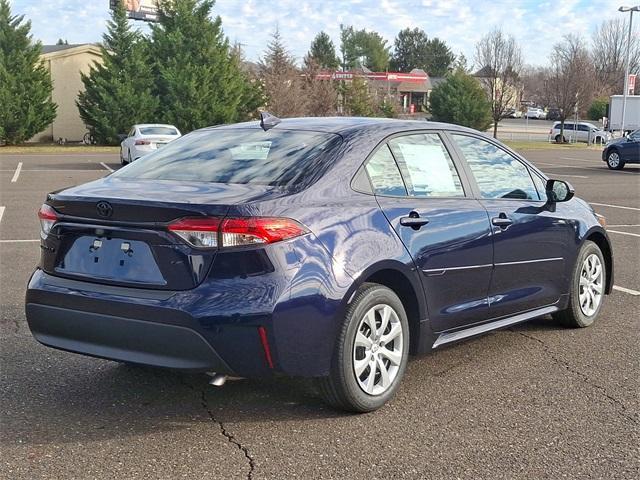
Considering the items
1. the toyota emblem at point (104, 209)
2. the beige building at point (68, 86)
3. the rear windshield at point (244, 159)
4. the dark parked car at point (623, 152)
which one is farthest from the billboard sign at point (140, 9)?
the toyota emblem at point (104, 209)

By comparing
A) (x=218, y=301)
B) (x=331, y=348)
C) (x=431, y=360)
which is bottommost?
(x=431, y=360)

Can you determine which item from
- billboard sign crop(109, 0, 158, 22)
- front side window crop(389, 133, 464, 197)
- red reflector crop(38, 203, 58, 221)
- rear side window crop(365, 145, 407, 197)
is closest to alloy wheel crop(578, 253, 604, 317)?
front side window crop(389, 133, 464, 197)

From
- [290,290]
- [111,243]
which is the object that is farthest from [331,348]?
[111,243]

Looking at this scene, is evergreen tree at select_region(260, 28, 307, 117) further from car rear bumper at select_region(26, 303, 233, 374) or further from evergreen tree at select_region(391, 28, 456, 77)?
evergreen tree at select_region(391, 28, 456, 77)

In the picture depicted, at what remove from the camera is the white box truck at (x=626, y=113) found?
4500 centimetres

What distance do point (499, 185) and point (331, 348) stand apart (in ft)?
6.55

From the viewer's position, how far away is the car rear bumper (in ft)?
11.8

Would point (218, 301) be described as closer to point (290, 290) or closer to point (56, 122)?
point (290, 290)

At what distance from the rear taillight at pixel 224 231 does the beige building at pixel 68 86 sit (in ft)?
139

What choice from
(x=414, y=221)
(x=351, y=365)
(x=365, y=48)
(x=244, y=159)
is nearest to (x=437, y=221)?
(x=414, y=221)

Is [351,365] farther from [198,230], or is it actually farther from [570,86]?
[570,86]

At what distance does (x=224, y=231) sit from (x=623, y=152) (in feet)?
81.6

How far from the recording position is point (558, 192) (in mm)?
5484

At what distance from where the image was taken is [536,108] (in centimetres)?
10775
